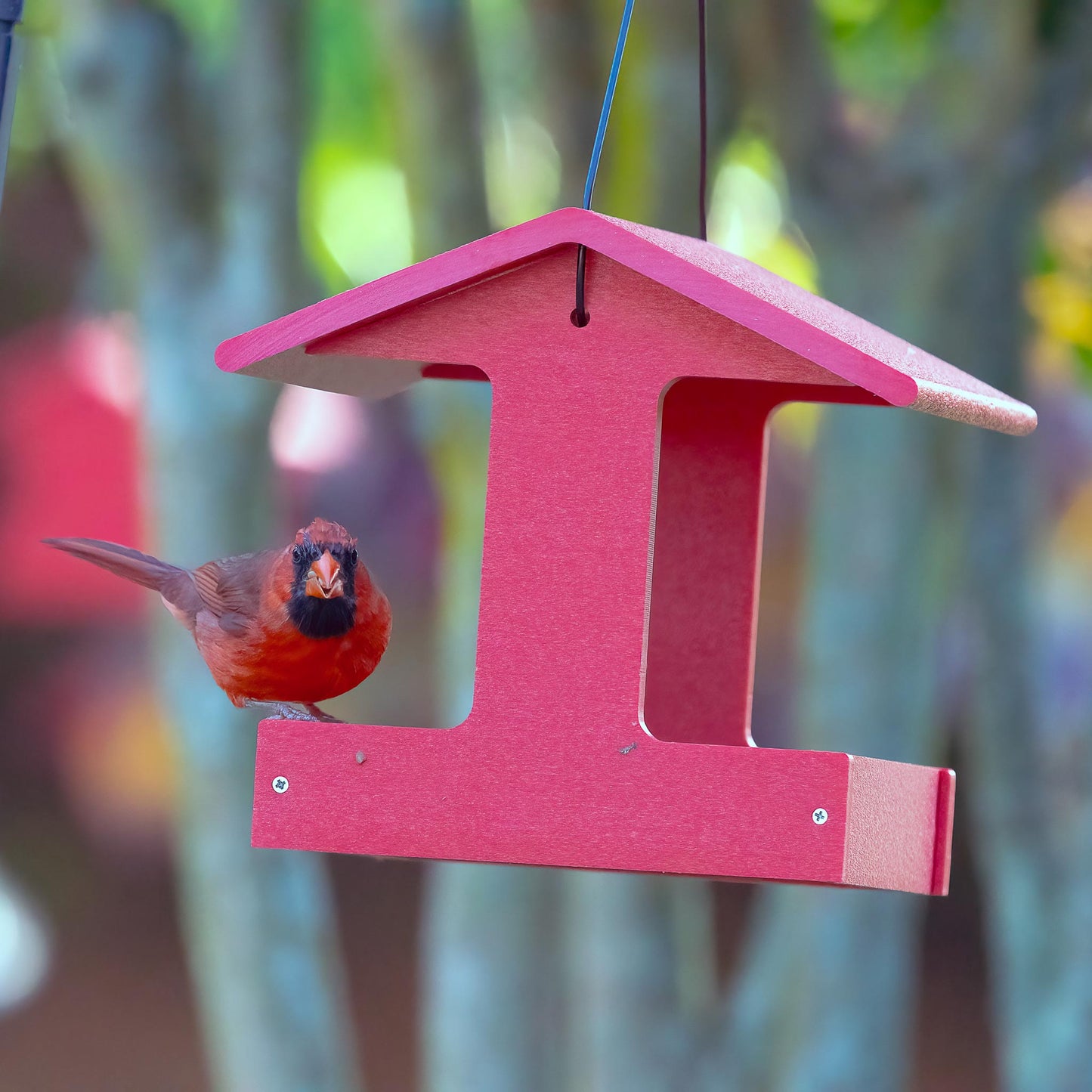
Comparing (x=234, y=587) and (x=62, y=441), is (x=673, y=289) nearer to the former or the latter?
(x=234, y=587)

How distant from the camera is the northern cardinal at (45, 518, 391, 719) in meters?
2.60

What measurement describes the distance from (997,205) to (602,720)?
297cm

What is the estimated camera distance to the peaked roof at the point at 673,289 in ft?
7.84

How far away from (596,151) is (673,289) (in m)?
0.23

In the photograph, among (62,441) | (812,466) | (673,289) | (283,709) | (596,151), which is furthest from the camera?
(62,441)

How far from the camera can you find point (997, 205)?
16.2ft

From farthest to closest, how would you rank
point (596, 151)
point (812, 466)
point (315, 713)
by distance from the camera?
1. point (812, 466)
2. point (315, 713)
3. point (596, 151)

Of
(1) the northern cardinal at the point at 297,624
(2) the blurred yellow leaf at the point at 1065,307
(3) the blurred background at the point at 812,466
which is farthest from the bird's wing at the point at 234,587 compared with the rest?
(2) the blurred yellow leaf at the point at 1065,307

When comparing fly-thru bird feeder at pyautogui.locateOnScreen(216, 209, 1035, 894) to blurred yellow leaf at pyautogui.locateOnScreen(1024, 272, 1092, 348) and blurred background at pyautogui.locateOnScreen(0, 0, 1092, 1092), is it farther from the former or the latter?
blurred yellow leaf at pyautogui.locateOnScreen(1024, 272, 1092, 348)

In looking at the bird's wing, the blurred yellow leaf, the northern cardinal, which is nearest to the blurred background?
the blurred yellow leaf

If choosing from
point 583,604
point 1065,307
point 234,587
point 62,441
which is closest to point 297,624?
point 234,587

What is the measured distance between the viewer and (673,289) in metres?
2.51

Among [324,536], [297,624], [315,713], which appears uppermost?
[324,536]

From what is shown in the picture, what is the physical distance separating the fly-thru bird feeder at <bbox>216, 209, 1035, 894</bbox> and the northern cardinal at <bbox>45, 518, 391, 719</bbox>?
0.50 ft
